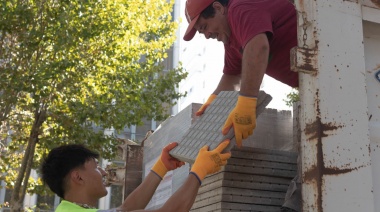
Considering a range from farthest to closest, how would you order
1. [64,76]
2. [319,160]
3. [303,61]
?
[64,76]
[303,61]
[319,160]

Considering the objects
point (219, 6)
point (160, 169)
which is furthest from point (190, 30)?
point (160, 169)

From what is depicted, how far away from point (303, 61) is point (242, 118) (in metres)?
0.62

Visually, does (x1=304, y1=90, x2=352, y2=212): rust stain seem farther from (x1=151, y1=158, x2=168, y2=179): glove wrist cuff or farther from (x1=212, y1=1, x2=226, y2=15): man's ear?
(x1=151, y1=158, x2=168, y2=179): glove wrist cuff

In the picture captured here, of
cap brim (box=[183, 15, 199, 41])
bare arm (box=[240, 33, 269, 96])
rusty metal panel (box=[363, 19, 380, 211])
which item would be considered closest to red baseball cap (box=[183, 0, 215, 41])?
cap brim (box=[183, 15, 199, 41])

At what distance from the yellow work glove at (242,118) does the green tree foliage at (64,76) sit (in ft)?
31.9

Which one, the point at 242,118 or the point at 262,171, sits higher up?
the point at 242,118

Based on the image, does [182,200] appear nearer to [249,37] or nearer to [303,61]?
[249,37]

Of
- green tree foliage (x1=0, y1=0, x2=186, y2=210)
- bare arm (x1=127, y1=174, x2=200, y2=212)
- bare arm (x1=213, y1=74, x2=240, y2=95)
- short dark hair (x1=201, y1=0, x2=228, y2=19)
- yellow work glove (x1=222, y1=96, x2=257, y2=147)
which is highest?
green tree foliage (x1=0, y1=0, x2=186, y2=210)

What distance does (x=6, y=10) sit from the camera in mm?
12242

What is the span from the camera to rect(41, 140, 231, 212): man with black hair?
116 inches

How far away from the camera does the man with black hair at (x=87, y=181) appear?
9.65 ft

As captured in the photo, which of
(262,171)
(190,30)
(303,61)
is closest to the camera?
(303,61)

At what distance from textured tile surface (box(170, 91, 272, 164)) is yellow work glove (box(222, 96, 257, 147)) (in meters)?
0.04

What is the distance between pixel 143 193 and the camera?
11.9 feet
